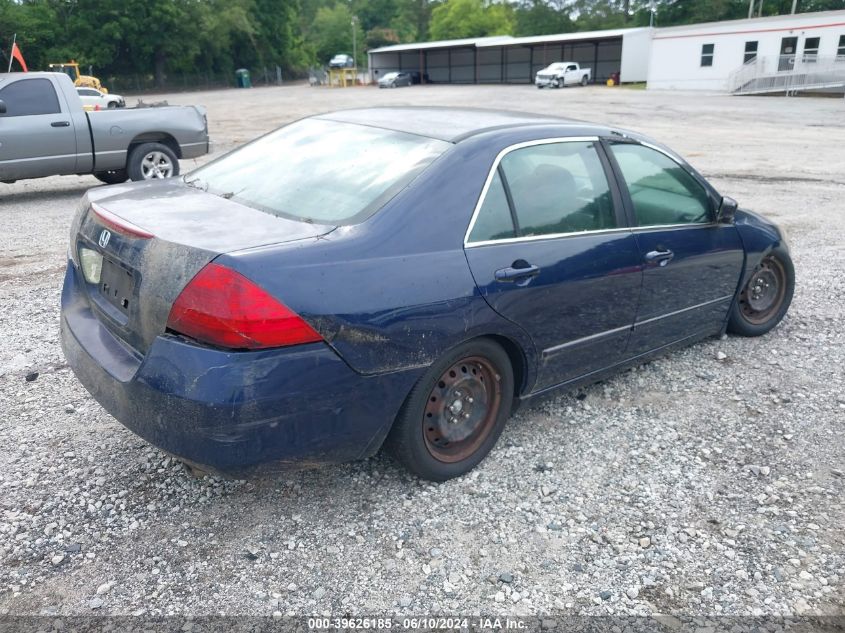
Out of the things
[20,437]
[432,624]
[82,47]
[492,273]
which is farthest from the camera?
[82,47]

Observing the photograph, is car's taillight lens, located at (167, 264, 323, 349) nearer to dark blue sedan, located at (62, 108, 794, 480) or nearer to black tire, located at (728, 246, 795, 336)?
dark blue sedan, located at (62, 108, 794, 480)

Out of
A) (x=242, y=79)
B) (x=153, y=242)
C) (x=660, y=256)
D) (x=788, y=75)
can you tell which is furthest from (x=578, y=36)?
(x=153, y=242)

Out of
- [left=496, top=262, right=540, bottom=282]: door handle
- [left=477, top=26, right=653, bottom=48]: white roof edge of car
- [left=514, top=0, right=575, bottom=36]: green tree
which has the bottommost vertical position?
[left=496, top=262, right=540, bottom=282]: door handle

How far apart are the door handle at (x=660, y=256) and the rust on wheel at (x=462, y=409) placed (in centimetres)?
117

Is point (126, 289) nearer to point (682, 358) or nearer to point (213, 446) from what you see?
point (213, 446)

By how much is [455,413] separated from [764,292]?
3025 millimetres

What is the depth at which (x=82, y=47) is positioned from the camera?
56406mm

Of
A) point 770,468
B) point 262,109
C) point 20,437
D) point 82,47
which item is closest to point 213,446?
point 20,437

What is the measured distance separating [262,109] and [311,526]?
1296 inches

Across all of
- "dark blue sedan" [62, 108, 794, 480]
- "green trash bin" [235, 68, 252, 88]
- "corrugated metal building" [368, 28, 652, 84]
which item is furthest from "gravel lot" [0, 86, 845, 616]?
"green trash bin" [235, 68, 252, 88]

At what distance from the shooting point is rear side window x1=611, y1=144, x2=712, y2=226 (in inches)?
153

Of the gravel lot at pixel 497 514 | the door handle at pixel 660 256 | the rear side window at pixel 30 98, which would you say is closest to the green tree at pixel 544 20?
the rear side window at pixel 30 98

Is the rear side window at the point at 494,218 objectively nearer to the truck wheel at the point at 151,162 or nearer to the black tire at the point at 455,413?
the black tire at the point at 455,413

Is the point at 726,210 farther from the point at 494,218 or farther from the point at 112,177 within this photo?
the point at 112,177
